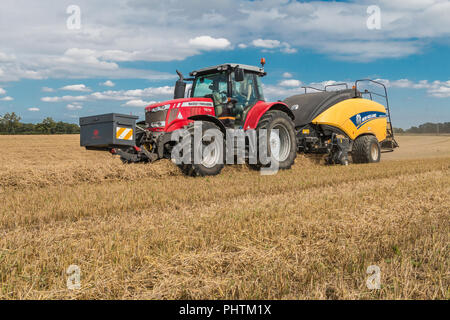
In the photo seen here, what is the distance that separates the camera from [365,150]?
38.0 ft

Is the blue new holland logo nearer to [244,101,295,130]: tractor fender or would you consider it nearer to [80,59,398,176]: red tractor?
[80,59,398,176]: red tractor

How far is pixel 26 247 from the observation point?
3029 millimetres

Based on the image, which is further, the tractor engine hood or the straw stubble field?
the tractor engine hood

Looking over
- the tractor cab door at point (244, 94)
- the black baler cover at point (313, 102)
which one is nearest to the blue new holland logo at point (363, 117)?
the black baler cover at point (313, 102)

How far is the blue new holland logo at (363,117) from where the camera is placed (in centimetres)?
1165

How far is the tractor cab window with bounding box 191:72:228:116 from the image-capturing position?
27.1 ft

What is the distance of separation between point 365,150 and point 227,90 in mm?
5569

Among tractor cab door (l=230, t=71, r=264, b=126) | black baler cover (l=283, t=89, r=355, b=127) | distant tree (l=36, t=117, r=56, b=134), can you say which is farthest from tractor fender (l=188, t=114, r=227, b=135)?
distant tree (l=36, t=117, r=56, b=134)

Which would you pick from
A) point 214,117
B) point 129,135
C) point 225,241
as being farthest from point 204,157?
point 225,241

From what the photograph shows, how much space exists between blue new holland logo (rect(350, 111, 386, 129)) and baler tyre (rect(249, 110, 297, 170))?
3245 mm

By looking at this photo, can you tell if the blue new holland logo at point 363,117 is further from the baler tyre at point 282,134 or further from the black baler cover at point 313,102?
the baler tyre at point 282,134

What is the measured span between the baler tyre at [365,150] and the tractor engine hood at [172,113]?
594 centimetres
